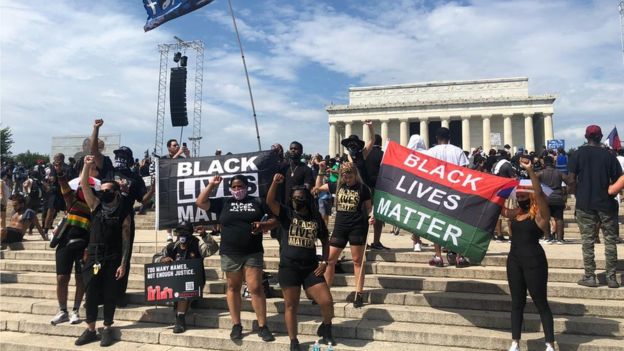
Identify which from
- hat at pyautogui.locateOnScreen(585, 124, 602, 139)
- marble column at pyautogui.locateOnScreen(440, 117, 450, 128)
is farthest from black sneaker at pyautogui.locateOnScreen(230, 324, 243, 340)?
marble column at pyautogui.locateOnScreen(440, 117, 450, 128)

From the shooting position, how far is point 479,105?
222ft

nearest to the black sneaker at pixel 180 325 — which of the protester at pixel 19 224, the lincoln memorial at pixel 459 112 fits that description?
the protester at pixel 19 224

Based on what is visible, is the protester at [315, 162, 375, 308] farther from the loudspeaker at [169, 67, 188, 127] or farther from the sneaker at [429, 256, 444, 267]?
the loudspeaker at [169, 67, 188, 127]

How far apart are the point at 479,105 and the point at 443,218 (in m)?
67.3

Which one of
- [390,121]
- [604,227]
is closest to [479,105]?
[390,121]

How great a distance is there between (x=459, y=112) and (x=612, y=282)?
217 ft

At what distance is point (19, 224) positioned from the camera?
1098 cm

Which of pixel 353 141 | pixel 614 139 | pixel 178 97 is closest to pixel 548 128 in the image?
pixel 614 139

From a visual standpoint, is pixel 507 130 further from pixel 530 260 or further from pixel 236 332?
pixel 236 332

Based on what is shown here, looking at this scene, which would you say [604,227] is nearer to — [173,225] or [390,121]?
[173,225]

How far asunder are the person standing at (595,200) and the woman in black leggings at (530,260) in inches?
76.0

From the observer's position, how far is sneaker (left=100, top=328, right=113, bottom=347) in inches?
228

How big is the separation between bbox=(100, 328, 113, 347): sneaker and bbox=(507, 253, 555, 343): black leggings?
5082 mm

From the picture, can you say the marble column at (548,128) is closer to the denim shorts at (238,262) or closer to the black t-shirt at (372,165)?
the black t-shirt at (372,165)
